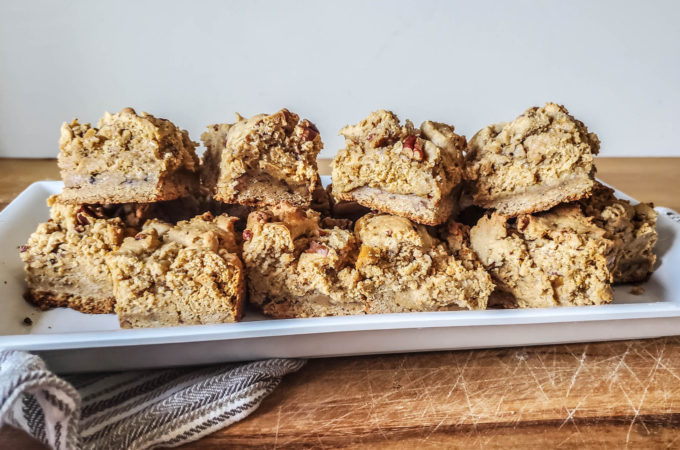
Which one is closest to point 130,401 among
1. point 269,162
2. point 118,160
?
point 118,160

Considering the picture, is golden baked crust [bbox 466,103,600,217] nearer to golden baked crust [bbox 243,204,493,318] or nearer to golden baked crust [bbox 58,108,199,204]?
golden baked crust [bbox 243,204,493,318]

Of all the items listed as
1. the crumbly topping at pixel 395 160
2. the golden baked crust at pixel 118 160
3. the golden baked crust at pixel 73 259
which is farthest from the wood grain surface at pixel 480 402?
the golden baked crust at pixel 118 160

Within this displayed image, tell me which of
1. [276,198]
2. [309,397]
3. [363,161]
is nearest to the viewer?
[309,397]

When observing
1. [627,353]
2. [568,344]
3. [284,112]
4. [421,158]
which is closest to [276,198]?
[284,112]

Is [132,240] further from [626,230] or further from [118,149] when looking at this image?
[626,230]

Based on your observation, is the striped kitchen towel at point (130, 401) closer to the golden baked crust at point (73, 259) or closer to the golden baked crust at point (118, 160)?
the golden baked crust at point (73, 259)

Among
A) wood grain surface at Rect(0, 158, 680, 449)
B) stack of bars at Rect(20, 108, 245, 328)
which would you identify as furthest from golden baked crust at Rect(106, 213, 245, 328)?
wood grain surface at Rect(0, 158, 680, 449)

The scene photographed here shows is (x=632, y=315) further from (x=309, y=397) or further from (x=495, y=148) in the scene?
(x=309, y=397)
